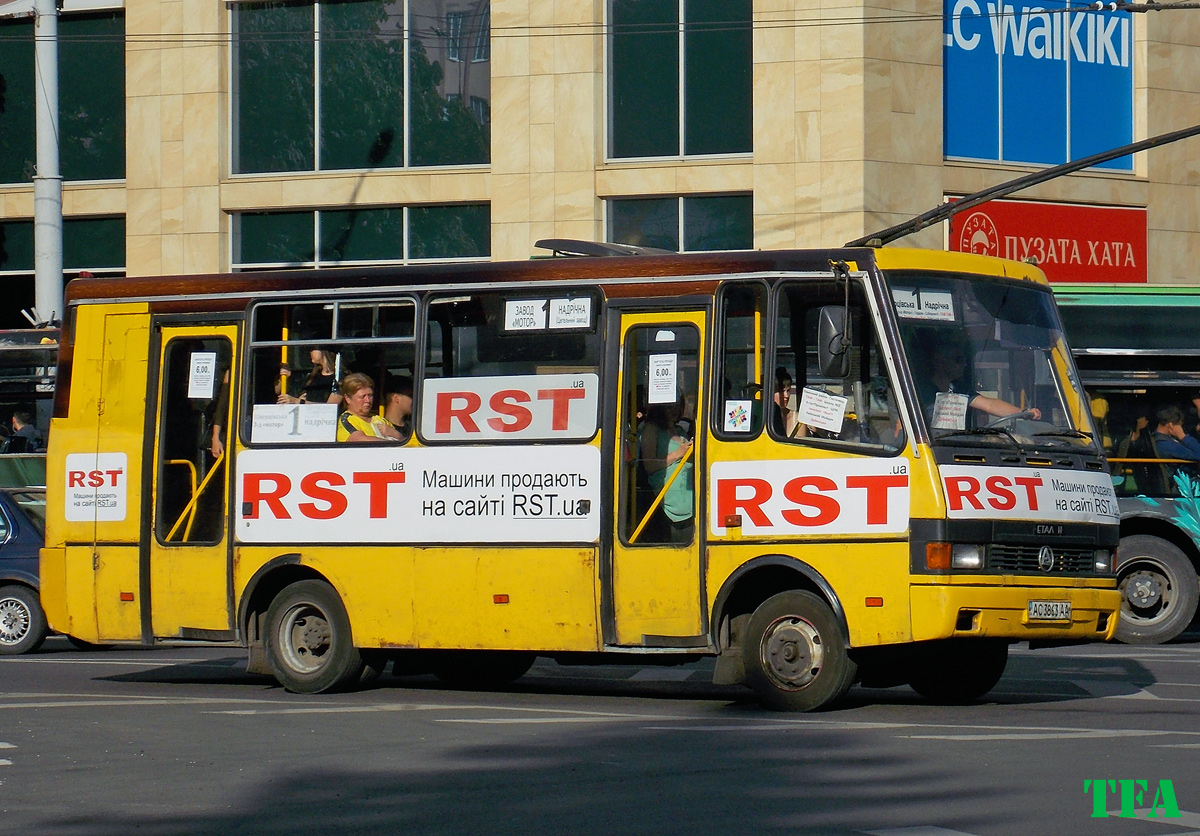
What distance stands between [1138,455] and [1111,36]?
1348 cm

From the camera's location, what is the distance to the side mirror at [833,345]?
35.7 ft

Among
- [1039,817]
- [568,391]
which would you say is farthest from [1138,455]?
[1039,817]

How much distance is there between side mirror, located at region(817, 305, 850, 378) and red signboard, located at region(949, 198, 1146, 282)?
16.8 metres

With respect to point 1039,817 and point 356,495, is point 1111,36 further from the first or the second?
point 1039,817

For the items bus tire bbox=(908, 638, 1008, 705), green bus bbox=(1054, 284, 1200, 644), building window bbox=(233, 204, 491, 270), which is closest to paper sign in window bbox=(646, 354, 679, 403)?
bus tire bbox=(908, 638, 1008, 705)

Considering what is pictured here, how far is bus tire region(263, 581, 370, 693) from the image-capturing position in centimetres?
1265

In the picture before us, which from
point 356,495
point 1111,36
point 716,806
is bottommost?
point 716,806

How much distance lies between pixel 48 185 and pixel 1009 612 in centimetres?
1691

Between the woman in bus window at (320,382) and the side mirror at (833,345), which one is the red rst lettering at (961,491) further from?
the woman in bus window at (320,382)

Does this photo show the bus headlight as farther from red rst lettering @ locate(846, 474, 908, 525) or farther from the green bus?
the green bus

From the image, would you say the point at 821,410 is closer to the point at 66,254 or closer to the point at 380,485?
the point at 380,485

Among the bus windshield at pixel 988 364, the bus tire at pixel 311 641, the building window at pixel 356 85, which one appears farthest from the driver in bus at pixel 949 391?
the building window at pixel 356 85

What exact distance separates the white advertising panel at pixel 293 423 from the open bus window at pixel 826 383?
3.04 meters

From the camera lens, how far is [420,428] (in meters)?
12.5
